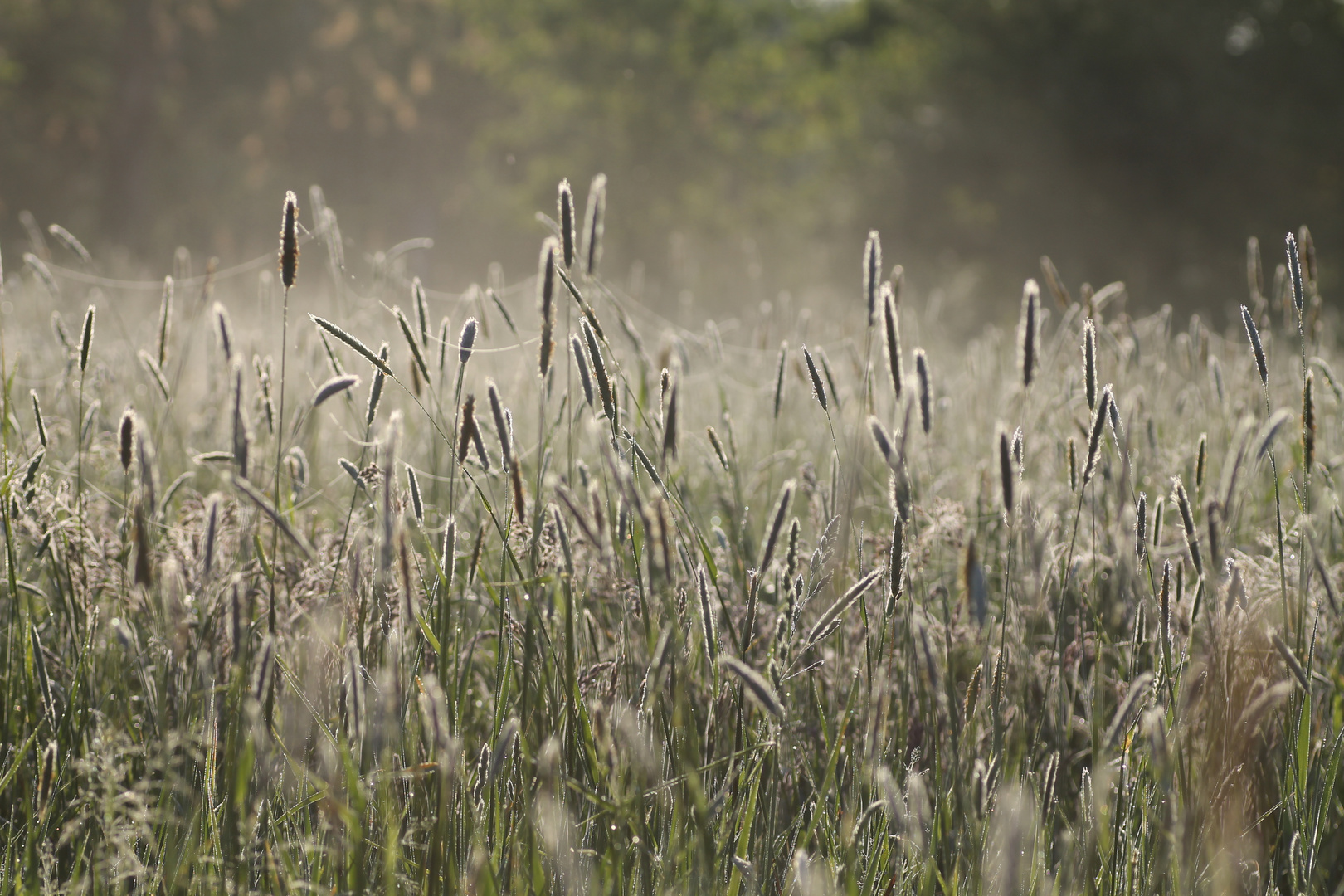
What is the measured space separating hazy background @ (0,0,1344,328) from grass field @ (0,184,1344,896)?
32.2ft

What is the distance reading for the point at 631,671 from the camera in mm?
1312

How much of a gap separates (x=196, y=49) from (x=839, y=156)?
14531mm

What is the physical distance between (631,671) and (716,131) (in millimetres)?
23050

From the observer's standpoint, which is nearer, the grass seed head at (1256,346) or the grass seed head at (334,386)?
the grass seed head at (334,386)

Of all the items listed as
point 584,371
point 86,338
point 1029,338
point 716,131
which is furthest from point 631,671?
point 716,131

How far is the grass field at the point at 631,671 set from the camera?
35.0 inches

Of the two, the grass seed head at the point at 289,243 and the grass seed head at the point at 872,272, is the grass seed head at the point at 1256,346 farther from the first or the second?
the grass seed head at the point at 289,243

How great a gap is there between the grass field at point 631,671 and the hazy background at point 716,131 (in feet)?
32.2

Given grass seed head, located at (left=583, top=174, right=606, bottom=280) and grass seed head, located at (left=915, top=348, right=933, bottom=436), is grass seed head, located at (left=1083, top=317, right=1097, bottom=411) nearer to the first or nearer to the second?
grass seed head, located at (left=915, top=348, right=933, bottom=436)

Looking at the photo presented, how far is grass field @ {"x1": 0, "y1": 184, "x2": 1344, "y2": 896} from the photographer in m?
0.89

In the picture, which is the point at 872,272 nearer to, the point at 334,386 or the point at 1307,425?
the point at 1307,425

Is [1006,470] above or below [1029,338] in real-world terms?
below

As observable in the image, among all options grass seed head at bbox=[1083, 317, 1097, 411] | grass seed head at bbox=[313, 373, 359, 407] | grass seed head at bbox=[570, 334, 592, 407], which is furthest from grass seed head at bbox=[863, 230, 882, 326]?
grass seed head at bbox=[313, 373, 359, 407]

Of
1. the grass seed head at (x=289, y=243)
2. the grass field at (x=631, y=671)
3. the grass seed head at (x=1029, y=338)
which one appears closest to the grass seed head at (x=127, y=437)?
the grass field at (x=631, y=671)
